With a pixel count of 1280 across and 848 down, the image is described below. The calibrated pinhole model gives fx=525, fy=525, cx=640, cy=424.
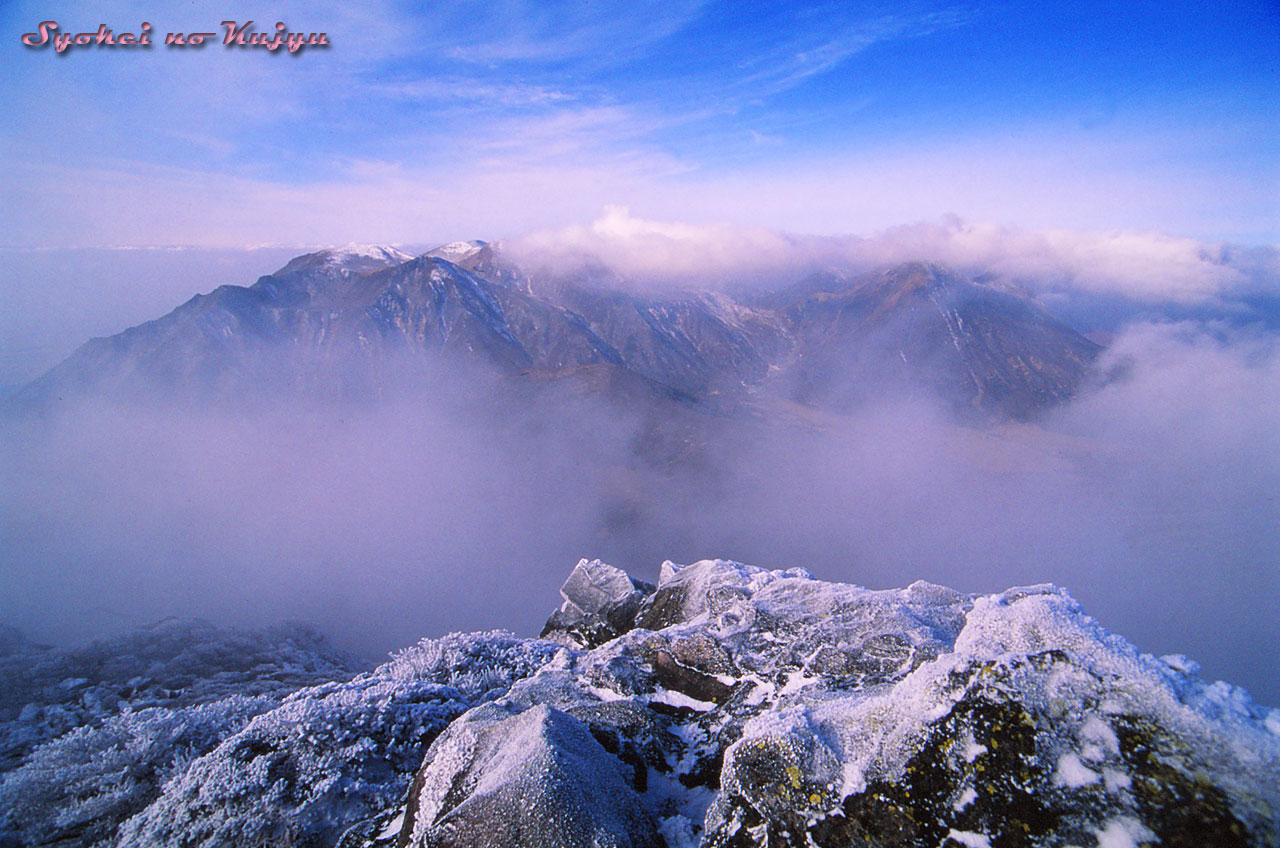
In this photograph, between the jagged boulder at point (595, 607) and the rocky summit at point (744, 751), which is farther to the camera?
the jagged boulder at point (595, 607)

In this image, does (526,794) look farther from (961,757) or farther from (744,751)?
(961,757)

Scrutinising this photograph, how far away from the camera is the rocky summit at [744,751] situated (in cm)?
1025

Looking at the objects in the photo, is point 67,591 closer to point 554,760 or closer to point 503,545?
point 503,545

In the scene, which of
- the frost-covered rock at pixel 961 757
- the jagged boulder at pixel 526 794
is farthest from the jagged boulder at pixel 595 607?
the jagged boulder at pixel 526 794

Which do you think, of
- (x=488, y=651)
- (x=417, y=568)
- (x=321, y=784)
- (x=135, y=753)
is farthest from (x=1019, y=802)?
(x=417, y=568)

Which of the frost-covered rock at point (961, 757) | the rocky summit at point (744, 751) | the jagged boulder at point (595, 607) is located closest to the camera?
the frost-covered rock at point (961, 757)

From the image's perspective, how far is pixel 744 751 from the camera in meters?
13.9

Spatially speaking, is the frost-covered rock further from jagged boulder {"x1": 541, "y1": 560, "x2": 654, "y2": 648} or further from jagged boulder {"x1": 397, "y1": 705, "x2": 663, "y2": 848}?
jagged boulder {"x1": 541, "y1": 560, "x2": 654, "y2": 648}

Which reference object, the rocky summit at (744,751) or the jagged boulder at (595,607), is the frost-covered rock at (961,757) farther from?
the jagged boulder at (595,607)

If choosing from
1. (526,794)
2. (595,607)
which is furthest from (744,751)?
(595,607)

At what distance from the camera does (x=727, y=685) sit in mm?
22703

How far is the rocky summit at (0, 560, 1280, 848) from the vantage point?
10.2 m

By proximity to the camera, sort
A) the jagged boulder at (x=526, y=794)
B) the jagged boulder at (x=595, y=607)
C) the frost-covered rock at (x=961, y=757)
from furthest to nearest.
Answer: the jagged boulder at (x=595, y=607), the jagged boulder at (x=526, y=794), the frost-covered rock at (x=961, y=757)

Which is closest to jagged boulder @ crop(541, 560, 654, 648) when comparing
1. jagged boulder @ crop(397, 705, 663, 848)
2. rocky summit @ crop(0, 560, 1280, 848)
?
rocky summit @ crop(0, 560, 1280, 848)
